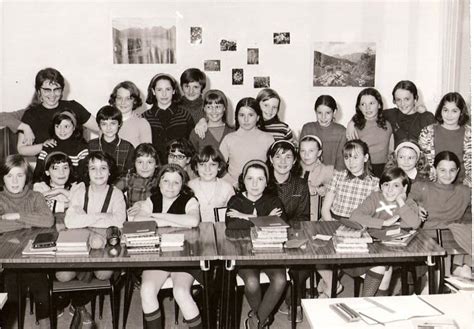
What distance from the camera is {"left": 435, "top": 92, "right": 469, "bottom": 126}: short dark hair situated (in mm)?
5035

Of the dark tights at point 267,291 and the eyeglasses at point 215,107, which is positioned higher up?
the eyeglasses at point 215,107

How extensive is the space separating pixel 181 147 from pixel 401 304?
2371mm

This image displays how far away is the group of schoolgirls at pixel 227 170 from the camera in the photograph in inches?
165

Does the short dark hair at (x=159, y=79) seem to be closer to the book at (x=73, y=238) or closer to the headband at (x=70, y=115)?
the headband at (x=70, y=115)

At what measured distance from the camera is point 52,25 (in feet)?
20.8

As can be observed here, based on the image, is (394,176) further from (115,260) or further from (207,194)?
(115,260)

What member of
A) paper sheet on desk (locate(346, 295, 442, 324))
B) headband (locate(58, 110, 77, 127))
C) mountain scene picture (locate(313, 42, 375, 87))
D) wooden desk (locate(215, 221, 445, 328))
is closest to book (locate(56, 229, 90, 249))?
wooden desk (locate(215, 221, 445, 328))

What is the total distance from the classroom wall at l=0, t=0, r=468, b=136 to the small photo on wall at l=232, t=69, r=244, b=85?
46 mm

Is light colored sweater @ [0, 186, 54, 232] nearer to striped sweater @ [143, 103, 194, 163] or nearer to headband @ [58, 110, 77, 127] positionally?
headband @ [58, 110, 77, 127]

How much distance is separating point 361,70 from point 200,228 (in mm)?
3154

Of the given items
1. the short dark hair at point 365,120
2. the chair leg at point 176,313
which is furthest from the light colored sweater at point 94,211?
the short dark hair at point 365,120

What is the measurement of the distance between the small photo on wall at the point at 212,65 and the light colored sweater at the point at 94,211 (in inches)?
94.1

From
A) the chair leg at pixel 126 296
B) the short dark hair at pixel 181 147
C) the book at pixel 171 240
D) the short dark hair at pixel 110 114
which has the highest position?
the short dark hair at pixel 110 114

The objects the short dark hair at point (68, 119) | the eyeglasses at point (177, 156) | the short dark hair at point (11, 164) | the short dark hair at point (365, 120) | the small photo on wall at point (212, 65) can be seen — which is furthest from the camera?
the small photo on wall at point (212, 65)
